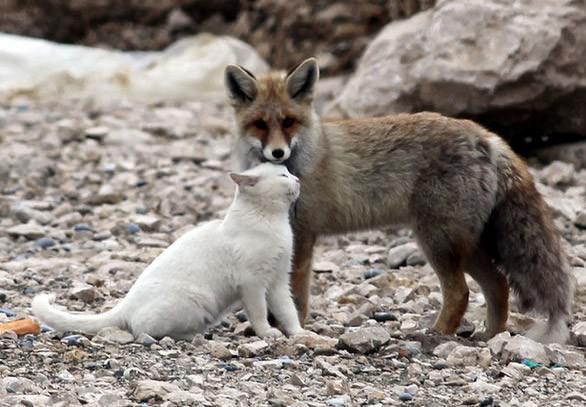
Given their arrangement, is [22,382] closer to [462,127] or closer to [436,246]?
[436,246]

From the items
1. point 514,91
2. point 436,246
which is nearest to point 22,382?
point 436,246

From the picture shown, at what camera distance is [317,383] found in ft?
18.7

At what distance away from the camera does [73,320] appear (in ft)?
21.5

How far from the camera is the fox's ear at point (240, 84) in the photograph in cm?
768

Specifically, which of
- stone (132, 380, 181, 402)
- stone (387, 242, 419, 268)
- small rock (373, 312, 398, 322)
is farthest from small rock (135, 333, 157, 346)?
stone (387, 242, 419, 268)

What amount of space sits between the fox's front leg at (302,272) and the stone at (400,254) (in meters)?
1.61

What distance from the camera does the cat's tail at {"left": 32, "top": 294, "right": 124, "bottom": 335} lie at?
654 centimetres

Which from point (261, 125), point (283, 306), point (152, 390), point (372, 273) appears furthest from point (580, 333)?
point (152, 390)

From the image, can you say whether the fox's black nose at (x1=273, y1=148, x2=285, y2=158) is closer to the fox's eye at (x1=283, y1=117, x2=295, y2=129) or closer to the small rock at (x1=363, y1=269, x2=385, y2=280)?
the fox's eye at (x1=283, y1=117, x2=295, y2=129)

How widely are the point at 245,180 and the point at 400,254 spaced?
8.43 feet

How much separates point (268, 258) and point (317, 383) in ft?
3.48

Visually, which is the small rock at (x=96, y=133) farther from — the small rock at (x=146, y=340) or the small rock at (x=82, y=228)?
the small rock at (x=146, y=340)

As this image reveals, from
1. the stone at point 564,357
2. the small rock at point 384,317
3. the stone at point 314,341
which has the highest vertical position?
the stone at point 314,341

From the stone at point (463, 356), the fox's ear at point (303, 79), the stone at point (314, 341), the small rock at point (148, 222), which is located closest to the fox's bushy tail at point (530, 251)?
the stone at point (463, 356)
